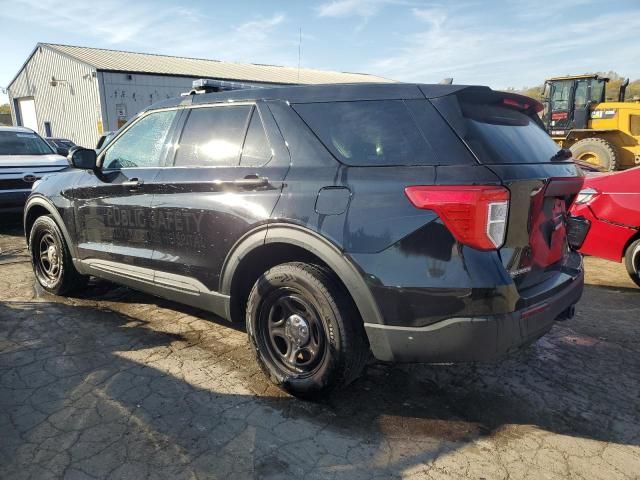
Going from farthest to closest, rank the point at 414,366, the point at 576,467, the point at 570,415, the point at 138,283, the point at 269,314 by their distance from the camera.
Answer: the point at 138,283 < the point at 414,366 < the point at 269,314 < the point at 570,415 < the point at 576,467

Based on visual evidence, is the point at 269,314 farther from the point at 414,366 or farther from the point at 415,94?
the point at 415,94

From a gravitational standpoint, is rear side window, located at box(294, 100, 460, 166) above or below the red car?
above

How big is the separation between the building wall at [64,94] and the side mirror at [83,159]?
23.3 metres

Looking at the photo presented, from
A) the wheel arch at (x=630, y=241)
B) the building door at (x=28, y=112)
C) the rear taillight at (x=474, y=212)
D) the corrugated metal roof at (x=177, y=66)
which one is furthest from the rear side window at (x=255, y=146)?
the building door at (x=28, y=112)

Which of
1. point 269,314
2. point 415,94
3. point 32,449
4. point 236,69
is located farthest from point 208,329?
point 236,69

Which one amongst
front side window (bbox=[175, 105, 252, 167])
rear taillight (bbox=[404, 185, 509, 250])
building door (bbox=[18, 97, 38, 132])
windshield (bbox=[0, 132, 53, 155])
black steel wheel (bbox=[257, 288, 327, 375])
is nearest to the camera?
rear taillight (bbox=[404, 185, 509, 250])

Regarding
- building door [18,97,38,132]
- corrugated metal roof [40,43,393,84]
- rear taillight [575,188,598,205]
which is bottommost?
rear taillight [575,188,598,205]

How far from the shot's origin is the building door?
3095 cm

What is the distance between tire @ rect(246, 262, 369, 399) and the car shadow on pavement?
0.59ft

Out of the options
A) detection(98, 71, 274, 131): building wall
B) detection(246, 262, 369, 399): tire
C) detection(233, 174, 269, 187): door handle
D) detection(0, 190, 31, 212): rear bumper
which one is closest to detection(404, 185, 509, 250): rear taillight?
detection(246, 262, 369, 399): tire

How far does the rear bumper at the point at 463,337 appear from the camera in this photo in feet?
7.26

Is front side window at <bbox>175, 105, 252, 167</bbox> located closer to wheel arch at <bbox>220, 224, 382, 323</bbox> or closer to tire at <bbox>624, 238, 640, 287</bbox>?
wheel arch at <bbox>220, 224, 382, 323</bbox>

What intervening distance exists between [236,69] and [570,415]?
110 ft

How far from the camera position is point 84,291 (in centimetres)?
479
